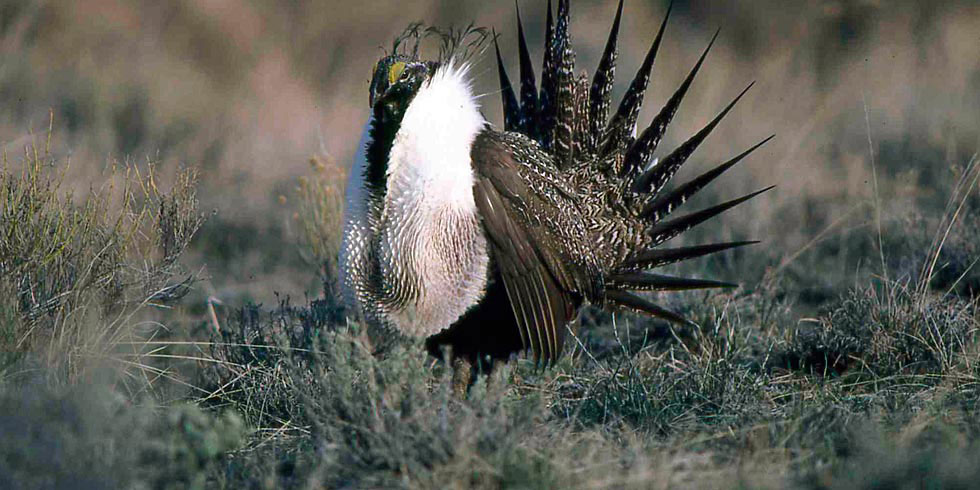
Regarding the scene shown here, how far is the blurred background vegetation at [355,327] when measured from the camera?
2.22 meters

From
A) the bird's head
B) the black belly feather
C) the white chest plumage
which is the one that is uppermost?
the bird's head

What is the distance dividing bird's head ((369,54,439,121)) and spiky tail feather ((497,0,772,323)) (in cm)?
74

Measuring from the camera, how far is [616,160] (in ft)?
11.8

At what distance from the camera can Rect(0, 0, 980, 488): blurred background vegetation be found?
2.22 meters

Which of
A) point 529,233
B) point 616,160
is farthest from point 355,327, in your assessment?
point 616,160

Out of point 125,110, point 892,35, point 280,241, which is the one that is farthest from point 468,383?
point 892,35

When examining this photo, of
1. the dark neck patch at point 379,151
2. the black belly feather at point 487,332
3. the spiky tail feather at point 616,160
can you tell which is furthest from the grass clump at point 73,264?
the spiky tail feather at point 616,160

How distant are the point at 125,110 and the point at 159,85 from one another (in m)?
0.56

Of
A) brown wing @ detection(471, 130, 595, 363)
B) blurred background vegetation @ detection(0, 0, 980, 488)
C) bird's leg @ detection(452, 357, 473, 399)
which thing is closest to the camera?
blurred background vegetation @ detection(0, 0, 980, 488)

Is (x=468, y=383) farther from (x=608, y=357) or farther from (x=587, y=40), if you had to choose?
(x=587, y=40)

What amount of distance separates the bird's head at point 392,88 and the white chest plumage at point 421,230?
32 millimetres

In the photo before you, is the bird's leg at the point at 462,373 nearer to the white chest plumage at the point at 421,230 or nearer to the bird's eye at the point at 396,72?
the white chest plumage at the point at 421,230

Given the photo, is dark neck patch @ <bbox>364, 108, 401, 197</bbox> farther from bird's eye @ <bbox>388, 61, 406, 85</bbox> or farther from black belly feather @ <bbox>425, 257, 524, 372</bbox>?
black belly feather @ <bbox>425, 257, 524, 372</bbox>

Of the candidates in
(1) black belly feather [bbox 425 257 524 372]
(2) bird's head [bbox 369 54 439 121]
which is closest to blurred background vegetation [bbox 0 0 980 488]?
(1) black belly feather [bbox 425 257 524 372]
